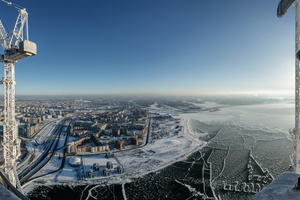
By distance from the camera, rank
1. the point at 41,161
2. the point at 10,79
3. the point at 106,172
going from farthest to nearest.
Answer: the point at 41,161 → the point at 106,172 → the point at 10,79

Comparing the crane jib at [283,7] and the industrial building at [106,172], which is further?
the industrial building at [106,172]

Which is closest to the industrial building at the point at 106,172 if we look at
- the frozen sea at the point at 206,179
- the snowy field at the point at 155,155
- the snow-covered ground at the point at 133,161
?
the snow-covered ground at the point at 133,161

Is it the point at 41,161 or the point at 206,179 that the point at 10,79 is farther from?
the point at 206,179

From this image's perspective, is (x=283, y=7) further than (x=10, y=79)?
No

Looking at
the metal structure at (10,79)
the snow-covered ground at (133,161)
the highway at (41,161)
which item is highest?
the metal structure at (10,79)

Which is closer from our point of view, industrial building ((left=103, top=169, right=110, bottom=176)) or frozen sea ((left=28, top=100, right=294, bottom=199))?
frozen sea ((left=28, top=100, right=294, bottom=199))

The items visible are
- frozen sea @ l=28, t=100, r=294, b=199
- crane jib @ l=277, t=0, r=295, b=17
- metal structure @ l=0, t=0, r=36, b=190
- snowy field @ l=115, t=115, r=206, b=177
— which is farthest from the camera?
snowy field @ l=115, t=115, r=206, b=177

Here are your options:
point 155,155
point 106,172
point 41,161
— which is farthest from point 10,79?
point 155,155

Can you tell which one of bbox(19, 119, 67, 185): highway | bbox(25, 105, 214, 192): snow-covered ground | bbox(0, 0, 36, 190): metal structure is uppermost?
bbox(0, 0, 36, 190): metal structure

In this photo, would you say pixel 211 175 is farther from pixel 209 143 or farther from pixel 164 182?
pixel 209 143

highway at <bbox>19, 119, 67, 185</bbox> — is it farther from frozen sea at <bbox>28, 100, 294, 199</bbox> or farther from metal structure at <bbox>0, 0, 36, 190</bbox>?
metal structure at <bbox>0, 0, 36, 190</bbox>

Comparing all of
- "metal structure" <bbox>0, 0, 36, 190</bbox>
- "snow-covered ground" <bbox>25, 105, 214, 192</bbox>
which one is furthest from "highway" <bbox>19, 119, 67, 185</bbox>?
"metal structure" <bbox>0, 0, 36, 190</bbox>

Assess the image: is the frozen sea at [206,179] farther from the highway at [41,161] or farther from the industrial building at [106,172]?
the highway at [41,161]

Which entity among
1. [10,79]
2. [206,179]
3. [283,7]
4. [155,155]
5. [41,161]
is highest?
[283,7]
